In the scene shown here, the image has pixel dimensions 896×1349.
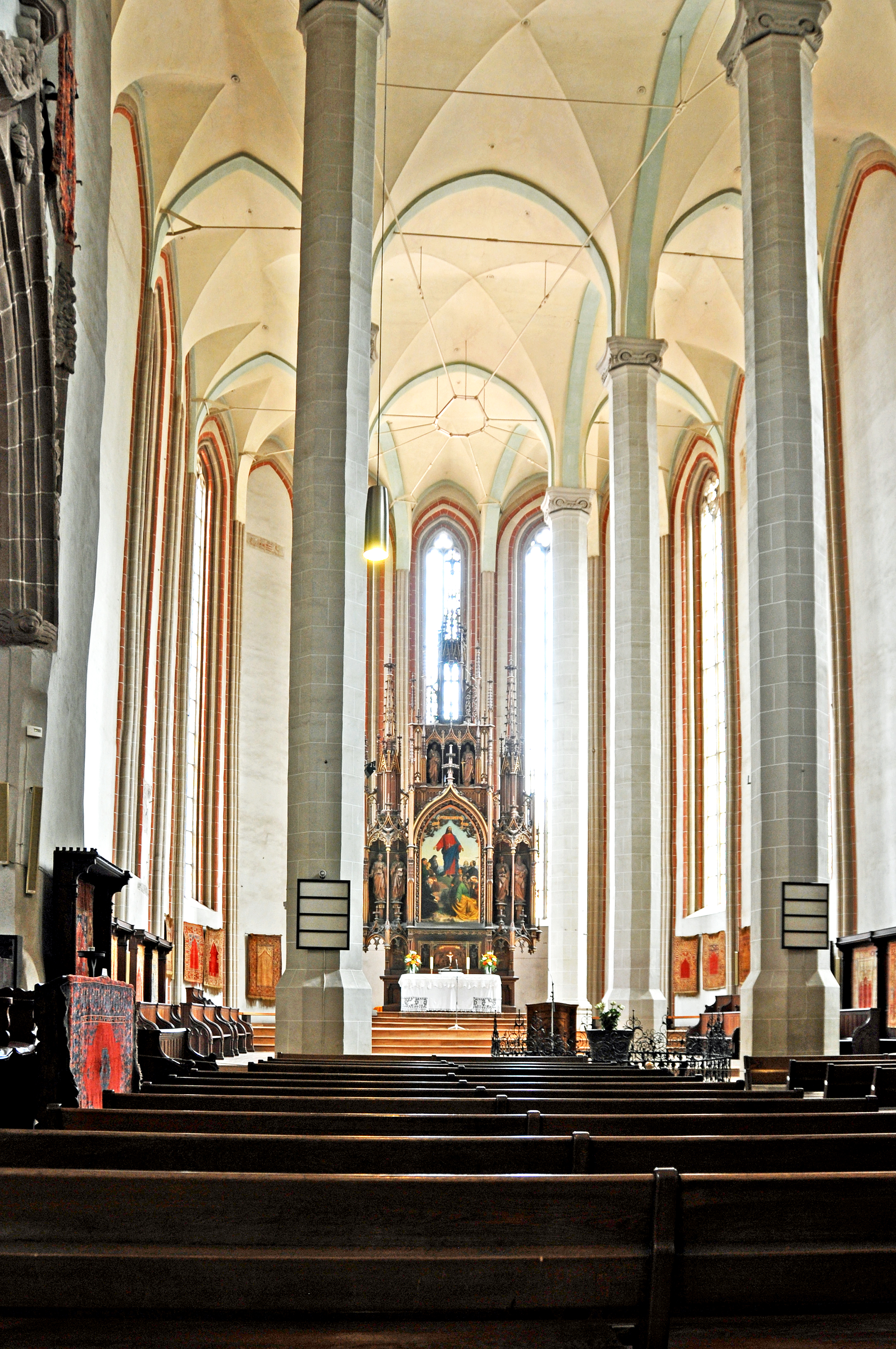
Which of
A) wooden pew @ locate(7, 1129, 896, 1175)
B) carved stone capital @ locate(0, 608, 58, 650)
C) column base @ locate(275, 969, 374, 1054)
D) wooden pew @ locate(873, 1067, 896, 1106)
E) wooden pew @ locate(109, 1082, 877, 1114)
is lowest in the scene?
column base @ locate(275, 969, 374, 1054)

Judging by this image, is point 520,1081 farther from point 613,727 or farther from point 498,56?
point 498,56

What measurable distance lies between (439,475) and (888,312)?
51.3 feet

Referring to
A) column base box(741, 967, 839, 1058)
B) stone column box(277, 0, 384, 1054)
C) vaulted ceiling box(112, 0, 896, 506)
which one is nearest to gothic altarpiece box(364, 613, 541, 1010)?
vaulted ceiling box(112, 0, 896, 506)

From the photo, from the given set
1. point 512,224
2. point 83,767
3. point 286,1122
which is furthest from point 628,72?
point 286,1122

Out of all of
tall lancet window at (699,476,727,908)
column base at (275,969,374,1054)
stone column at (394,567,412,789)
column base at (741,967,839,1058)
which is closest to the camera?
column base at (741,967,839,1058)

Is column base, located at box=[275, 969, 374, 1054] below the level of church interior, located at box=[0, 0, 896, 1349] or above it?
below

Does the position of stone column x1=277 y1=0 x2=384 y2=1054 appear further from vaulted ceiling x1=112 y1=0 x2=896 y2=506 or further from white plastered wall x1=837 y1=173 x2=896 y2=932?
white plastered wall x1=837 y1=173 x2=896 y2=932

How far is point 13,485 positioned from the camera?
33.7 ft

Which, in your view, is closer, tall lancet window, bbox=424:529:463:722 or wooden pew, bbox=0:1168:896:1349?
wooden pew, bbox=0:1168:896:1349

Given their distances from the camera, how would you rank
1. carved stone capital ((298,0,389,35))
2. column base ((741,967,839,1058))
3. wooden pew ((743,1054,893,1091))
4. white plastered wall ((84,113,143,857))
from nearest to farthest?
wooden pew ((743,1054,893,1091)) → column base ((741,967,839,1058)) → carved stone capital ((298,0,389,35)) → white plastered wall ((84,113,143,857))

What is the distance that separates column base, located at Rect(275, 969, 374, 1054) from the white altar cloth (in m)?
11.3

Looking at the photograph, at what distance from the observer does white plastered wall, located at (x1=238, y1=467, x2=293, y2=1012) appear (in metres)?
27.0

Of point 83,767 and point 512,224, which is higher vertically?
point 512,224

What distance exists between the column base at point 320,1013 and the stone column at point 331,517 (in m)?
0.01
